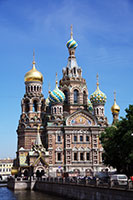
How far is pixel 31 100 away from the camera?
61156 mm

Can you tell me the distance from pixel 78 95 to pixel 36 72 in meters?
8.96

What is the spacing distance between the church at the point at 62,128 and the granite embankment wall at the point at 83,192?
10611mm

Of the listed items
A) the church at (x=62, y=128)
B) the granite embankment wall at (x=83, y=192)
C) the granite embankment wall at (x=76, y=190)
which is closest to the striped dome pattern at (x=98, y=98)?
the church at (x=62, y=128)

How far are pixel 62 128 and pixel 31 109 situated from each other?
23.0ft

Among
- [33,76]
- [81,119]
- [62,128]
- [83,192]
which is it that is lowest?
[83,192]

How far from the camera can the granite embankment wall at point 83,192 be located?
2560 centimetres

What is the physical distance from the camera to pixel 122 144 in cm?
3709

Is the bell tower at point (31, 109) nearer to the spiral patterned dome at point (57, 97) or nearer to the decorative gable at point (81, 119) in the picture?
the spiral patterned dome at point (57, 97)

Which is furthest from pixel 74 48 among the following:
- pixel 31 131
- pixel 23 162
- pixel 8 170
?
pixel 8 170

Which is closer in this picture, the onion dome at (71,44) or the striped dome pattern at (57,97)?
the striped dome pattern at (57,97)

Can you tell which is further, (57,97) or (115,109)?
(115,109)

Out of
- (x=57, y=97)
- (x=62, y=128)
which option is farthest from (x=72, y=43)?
(x=62, y=128)

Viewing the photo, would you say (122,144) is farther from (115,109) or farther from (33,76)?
(115,109)

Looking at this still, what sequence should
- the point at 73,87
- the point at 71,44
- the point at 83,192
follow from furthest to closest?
the point at 71,44, the point at 73,87, the point at 83,192
